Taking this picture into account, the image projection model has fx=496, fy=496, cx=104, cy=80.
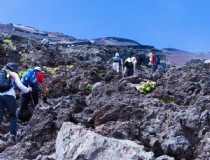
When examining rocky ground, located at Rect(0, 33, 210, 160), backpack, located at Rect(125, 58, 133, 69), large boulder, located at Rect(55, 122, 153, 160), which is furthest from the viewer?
backpack, located at Rect(125, 58, 133, 69)

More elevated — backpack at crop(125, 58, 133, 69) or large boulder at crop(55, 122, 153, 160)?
backpack at crop(125, 58, 133, 69)

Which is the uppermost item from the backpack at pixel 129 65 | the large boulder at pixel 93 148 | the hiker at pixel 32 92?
the backpack at pixel 129 65

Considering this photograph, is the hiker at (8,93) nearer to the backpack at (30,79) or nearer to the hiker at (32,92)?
the hiker at (32,92)

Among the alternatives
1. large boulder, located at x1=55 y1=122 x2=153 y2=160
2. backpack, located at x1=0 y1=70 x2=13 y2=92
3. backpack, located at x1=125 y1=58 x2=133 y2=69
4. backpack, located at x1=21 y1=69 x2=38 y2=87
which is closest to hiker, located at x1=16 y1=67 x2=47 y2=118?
backpack, located at x1=21 y1=69 x2=38 y2=87

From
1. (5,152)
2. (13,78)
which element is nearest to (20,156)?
(5,152)

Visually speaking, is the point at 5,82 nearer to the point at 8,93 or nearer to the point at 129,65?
the point at 8,93

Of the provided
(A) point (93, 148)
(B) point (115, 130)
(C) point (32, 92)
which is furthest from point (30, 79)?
(A) point (93, 148)

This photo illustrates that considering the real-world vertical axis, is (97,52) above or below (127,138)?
above

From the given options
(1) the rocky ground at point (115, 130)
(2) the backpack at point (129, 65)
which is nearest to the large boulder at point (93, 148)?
(1) the rocky ground at point (115, 130)

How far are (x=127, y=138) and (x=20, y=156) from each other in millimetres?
1980

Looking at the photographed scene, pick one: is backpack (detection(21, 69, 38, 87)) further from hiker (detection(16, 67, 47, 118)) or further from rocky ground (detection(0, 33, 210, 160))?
rocky ground (detection(0, 33, 210, 160))

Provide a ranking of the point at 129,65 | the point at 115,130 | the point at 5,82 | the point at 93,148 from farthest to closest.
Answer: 1. the point at 129,65
2. the point at 5,82
3. the point at 115,130
4. the point at 93,148

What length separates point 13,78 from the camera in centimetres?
1136

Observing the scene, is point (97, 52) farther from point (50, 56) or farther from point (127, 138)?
point (127, 138)
